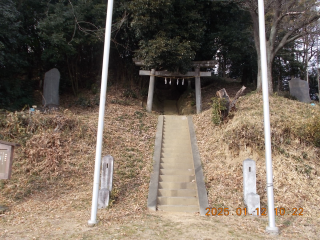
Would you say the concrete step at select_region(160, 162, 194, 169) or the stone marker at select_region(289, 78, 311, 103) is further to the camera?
the stone marker at select_region(289, 78, 311, 103)

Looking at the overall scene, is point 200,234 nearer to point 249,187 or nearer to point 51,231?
point 249,187

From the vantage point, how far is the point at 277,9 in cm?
1475

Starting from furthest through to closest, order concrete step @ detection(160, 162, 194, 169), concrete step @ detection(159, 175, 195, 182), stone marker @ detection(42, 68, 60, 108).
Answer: stone marker @ detection(42, 68, 60, 108) < concrete step @ detection(160, 162, 194, 169) < concrete step @ detection(159, 175, 195, 182)

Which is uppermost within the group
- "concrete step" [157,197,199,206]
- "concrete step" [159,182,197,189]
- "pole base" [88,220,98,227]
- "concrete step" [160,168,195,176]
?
"concrete step" [160,168,195,176]

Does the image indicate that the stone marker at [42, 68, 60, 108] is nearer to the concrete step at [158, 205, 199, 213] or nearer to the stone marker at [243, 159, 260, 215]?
the concrete step at [158, 205, 199, 213]

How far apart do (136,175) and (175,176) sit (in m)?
1.26

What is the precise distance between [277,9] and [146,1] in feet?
22.5

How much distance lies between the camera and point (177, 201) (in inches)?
315

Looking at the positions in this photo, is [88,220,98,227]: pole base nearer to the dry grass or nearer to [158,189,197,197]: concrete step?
[158,189,197,197]: concrete step

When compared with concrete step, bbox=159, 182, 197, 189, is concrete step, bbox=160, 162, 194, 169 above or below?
above

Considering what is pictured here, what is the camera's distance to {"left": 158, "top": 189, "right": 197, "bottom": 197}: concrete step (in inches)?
326

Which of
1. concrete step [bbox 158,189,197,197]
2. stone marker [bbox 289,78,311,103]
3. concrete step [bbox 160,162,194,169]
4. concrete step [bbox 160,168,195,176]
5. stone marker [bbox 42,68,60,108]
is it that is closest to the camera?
concrete step [bbox 158,189,197,197]

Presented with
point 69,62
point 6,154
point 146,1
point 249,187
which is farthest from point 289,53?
point 6,154

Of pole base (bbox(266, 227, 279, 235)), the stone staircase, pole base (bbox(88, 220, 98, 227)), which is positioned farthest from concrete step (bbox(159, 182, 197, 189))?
pole base (bbox(266, 227, 279, 235))
